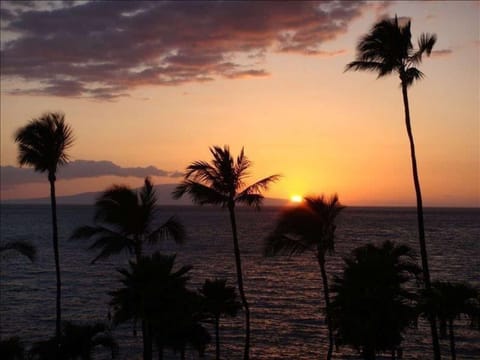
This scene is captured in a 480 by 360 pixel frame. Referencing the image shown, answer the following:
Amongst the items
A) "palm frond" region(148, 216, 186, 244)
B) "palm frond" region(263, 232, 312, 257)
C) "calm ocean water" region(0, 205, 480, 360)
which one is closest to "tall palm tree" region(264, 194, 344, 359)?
"palm frond" region(263, 232, 312, 257)

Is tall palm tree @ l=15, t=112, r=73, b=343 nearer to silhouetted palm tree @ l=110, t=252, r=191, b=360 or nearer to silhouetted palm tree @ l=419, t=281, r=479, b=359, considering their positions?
silhouetted palm tree @ l=110, t=252, r=191, b=360

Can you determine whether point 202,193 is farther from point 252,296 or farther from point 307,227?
point 252,296

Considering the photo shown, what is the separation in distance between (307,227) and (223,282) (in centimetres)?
592

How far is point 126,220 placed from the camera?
2709 cm

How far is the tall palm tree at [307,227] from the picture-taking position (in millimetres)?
29719

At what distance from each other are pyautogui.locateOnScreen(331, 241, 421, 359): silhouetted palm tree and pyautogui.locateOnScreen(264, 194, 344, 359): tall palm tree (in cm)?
721

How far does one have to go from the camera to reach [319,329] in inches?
2012

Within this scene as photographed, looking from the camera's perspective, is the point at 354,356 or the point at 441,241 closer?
the point at 354,356

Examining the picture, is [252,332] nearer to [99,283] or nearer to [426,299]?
[426,299]

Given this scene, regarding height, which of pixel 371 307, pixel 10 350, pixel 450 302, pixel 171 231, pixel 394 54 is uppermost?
pixel 394 54

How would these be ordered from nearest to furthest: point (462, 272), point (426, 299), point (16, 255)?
1. point (426, 299)
2. point (462, 272)
3. point (16, 255)

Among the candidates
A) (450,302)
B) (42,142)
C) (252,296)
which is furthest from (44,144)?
(252,296)

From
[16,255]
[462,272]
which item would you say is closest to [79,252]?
[16,255]

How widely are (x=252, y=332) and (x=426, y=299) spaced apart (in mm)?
29725
